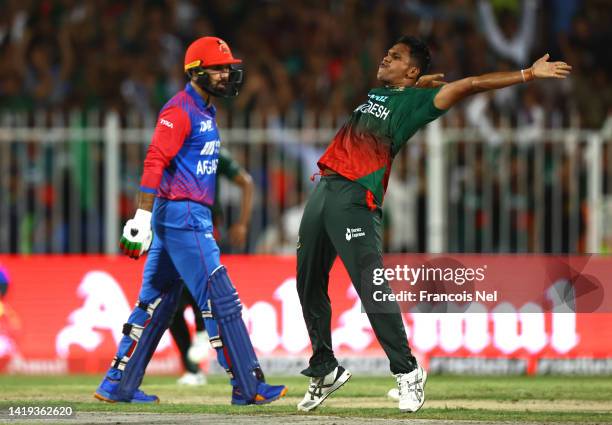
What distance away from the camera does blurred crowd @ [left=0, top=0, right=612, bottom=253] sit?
14883 millimetres

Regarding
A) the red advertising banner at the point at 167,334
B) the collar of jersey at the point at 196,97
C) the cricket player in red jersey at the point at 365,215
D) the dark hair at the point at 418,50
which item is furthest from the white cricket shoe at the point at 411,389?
the red advertising banner at the point at 167,334

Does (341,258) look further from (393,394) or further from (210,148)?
(393,394)

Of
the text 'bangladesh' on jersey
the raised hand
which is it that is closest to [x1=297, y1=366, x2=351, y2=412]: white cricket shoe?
the text 'bangladesh' on jersey

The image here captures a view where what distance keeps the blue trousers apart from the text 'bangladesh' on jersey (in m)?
0.11

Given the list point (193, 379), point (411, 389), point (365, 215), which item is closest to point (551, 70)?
point (365, 215)

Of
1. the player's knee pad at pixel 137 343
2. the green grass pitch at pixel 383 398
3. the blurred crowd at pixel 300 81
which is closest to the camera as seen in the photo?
the green grass pitch at pixel 383 398

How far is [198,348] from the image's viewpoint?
11.7 metres

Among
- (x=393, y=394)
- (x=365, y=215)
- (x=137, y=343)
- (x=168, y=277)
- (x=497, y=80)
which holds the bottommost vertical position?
(x=393, y=394)

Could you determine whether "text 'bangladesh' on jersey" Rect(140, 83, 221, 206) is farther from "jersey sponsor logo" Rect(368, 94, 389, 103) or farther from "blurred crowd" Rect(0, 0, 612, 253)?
"blurred crowd" Rect(0, 0, 612, 253)

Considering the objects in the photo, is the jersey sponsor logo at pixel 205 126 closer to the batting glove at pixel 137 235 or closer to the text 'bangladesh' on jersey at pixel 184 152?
the text 'bangladesh' on jersey at pixel 184 152

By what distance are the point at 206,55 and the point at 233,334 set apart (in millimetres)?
1810

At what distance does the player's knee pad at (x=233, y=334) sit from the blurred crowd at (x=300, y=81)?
220 inches

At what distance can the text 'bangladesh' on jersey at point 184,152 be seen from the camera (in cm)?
890

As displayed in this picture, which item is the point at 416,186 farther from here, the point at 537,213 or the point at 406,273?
the point at 406,273
